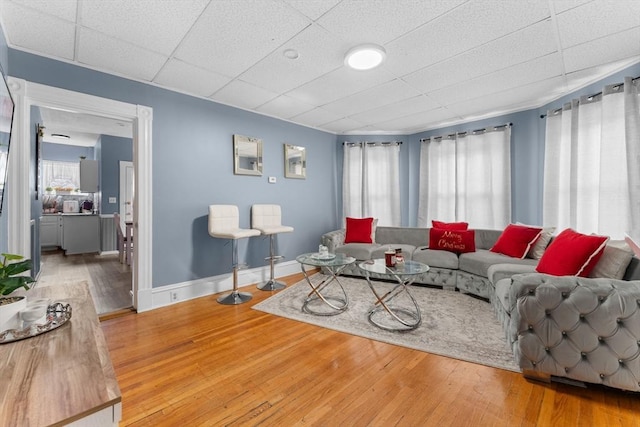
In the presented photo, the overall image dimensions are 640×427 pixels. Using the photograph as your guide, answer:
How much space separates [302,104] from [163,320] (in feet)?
10.2

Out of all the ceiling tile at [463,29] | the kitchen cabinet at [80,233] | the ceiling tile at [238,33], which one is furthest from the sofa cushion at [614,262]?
the kitchen cabinet at [80,233]

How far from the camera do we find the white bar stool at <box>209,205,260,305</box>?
327 centimetres

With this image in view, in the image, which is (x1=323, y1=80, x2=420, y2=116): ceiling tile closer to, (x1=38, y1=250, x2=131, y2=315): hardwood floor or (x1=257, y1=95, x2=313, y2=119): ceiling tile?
(x1=257, y1=95, x2=313, y2=119): ceiling tile

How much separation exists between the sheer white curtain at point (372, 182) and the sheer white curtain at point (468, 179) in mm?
487

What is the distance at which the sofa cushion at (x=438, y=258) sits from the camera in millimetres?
3640

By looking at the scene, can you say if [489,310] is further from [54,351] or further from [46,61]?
[46,61]

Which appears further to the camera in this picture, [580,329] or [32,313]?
[580,329]

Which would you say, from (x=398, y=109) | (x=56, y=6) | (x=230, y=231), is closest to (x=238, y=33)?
(x=56, y=6)

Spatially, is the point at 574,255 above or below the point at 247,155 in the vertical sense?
below

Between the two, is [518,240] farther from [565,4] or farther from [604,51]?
[565,4]

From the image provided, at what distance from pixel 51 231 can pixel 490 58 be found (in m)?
9.09

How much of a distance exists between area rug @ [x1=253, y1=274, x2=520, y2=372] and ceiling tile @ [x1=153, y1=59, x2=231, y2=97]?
102 inches

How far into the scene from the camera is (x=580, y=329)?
5.52 feet

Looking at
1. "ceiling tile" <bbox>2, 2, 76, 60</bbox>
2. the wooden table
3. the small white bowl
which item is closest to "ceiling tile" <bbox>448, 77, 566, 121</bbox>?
"ceiling tile" <bbox>2, 2, 76, 60</bbox>
